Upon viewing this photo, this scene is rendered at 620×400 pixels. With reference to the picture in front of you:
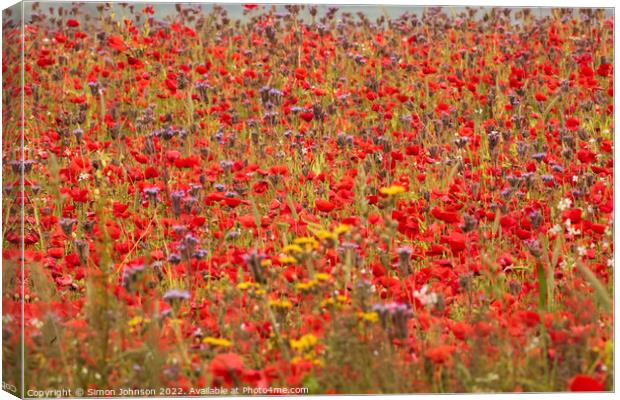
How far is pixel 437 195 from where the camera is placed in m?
6.50

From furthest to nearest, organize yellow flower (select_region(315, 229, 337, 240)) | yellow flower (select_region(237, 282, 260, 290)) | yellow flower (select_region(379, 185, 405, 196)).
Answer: yellow flower (select_region(379, 185, 405, 196)) < yellow flower (select_region(315, 229, 337, 240)) < yellow flower (select_region(237, 282, 260, 290))

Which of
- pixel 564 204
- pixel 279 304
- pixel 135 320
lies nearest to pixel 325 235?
pixel 279 304

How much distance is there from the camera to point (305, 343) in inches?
223

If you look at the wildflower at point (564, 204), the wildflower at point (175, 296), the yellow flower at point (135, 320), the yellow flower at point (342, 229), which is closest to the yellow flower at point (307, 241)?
the yellow flower at point (342, 229)

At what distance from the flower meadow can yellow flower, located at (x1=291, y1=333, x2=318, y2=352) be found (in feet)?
0.06

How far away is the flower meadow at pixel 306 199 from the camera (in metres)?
5.82

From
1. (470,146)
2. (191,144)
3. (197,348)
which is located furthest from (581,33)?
(197,348)

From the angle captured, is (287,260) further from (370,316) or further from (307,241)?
(370,316)

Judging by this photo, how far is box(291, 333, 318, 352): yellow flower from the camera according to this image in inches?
223

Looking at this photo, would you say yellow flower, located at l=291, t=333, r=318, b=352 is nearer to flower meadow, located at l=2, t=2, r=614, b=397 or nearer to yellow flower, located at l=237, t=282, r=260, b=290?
flower meadow, located at l=2, t=2, r=614, b=397

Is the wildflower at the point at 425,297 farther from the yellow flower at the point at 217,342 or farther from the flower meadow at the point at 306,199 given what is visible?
the yellow flower at the point at 217,342

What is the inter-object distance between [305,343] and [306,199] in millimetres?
850

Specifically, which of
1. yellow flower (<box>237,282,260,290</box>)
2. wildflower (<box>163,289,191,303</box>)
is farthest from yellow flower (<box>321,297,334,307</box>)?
A: wildflower (<box>163,289,191,303</box>)

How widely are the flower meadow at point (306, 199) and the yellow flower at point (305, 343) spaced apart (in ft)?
0.06
